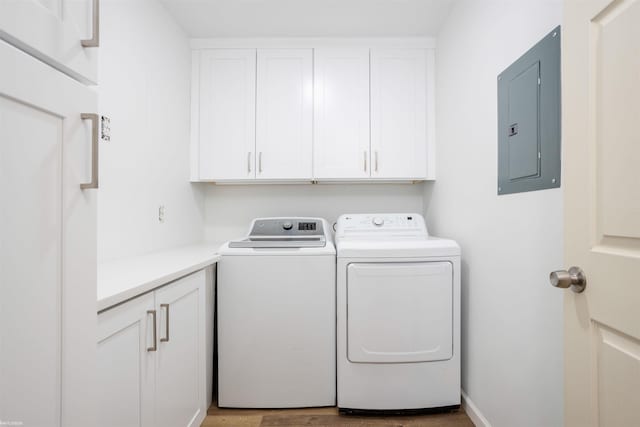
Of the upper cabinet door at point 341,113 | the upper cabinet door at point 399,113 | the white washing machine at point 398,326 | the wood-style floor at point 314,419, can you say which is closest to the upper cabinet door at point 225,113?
the upper cabinet door at point 341,113

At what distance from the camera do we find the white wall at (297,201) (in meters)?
2.53

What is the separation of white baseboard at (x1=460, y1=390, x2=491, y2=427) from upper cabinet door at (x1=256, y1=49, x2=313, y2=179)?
1.68m

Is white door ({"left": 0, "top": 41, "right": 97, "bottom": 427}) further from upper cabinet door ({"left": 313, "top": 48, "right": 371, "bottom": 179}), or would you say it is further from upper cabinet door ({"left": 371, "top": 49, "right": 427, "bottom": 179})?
upper cabinet door ({"left": 371, "top": 49, "right": 427, "bottom": 179})

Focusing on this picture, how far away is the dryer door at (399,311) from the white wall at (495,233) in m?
0.19

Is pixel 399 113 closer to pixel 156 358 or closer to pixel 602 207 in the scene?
pixel 602 207

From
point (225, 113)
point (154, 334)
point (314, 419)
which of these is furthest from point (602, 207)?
point (225, 113)

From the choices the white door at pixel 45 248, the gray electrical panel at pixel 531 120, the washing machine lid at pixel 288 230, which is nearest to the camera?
the white door at pixel 45 248

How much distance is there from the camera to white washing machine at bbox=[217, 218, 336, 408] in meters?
1.71

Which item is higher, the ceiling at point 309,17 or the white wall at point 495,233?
the ceiling at point 309,17

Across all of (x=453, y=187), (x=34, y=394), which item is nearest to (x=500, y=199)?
(x=453, y=187)

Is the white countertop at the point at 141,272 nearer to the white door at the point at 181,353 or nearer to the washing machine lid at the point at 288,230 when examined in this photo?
the white door at the point at 181,353

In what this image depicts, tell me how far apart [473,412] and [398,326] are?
604 millimetres

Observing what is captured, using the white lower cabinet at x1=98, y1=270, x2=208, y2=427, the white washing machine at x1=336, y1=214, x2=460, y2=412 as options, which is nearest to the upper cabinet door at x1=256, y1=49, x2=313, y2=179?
the white washing machine at x1=336, y1=214, x2=460, y2=412

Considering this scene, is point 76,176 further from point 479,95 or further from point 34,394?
point 479,95
